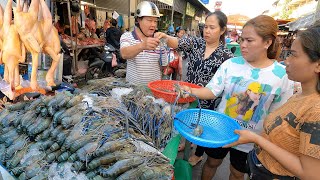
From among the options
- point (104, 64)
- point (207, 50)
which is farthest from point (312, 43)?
point (104, 64)

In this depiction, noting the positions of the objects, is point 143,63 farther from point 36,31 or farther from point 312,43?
point 312,43

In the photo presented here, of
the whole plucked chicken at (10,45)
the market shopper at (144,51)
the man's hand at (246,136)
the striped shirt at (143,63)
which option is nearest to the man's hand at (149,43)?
the market shopper at (144,51)

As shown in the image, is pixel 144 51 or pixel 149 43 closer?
pixel 149 43

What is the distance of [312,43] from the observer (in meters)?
1.26

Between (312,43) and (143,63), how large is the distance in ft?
6.47

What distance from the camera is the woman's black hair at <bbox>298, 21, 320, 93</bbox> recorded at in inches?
49.0

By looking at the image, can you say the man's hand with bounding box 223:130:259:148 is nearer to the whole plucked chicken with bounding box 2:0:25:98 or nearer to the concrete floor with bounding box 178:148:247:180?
the whole plucked chicken with bounding box 2:0:25:98

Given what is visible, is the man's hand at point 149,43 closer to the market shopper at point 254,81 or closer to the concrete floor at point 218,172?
the market shopper at point 254,81

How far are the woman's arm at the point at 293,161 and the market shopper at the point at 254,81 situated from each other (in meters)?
0.59

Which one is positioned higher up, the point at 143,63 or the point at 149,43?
the point at 149,43

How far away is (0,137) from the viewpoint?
163 cm

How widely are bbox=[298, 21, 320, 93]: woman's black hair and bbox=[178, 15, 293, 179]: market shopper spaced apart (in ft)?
1.90

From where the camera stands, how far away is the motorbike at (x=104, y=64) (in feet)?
23.1

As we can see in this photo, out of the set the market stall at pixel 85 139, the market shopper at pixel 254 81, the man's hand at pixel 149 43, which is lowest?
the market stall at pixel 85 139
